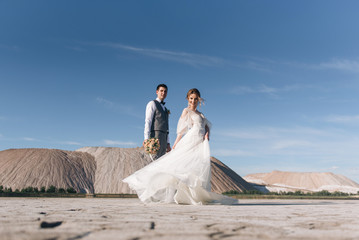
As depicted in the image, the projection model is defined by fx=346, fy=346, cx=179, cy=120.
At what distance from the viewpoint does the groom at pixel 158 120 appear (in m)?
7.42

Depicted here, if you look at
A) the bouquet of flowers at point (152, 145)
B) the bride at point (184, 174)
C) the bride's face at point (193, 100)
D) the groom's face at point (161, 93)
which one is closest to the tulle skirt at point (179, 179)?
the bride at point (184, 174)

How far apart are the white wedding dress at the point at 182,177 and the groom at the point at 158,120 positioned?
1.12 feet

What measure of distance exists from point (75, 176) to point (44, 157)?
4.03 meters

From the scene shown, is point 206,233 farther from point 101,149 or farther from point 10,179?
point 101,149

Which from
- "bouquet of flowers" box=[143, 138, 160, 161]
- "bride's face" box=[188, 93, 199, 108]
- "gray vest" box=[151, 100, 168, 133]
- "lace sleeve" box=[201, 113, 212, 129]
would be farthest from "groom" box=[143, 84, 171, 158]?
"lace sleeve" box=[201, 113, 212, 129]

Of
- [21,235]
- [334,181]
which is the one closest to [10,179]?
[21,235]

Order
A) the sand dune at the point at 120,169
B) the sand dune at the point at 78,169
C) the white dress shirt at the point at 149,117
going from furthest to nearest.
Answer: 1. the sand dune at the point at 120,169
2. the sand dune at the point at 78,169
3. the white dress shirt at the point at 149,117

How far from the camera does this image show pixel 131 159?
34688 mm

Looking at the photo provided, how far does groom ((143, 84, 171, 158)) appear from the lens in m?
7.42

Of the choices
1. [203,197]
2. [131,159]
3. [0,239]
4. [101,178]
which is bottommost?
[0,239]

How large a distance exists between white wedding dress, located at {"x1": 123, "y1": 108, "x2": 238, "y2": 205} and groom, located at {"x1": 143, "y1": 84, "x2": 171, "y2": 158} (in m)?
0.34

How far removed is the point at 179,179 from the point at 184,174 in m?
0.15

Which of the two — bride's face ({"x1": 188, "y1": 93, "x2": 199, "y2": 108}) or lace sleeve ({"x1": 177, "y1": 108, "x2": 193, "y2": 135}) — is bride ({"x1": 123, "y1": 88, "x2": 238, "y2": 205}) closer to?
lace sleeve ({"x1": 177, "y1": 108, "x2": 193, "y2": 135})

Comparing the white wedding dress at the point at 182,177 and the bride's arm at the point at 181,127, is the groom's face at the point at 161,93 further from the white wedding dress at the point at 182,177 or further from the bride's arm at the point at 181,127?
the white wedding dress at the point at 182,177
